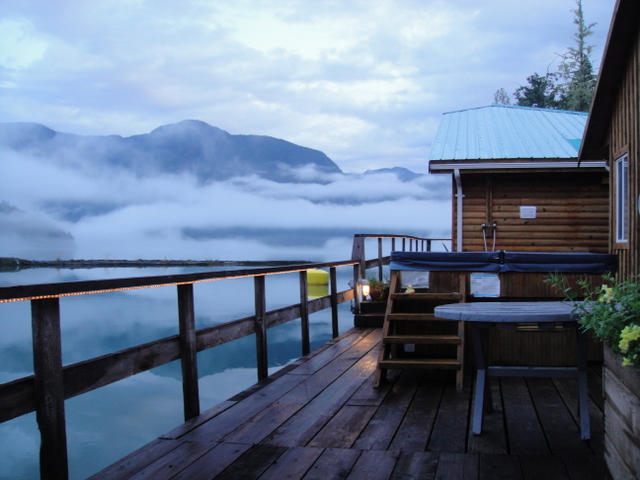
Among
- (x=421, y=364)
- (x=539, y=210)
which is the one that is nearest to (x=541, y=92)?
(x=539, y=210)

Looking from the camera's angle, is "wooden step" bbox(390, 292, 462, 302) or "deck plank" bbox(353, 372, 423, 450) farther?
"wooden step" bbox(390, 292, 462, 302)

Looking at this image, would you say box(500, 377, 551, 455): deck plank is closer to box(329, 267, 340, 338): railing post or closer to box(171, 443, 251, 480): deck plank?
box(171, 443, 251, 480): deck plank

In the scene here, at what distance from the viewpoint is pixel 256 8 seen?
1617cm

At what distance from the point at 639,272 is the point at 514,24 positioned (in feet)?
69.7

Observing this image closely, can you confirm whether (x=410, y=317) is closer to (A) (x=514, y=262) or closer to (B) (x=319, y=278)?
(A) (x=514, y=262)

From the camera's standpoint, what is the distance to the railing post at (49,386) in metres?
2.52

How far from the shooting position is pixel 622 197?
5805 millimetres

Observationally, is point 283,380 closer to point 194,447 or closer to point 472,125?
point 194,447

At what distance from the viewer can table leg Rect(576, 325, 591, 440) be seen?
3.27 m

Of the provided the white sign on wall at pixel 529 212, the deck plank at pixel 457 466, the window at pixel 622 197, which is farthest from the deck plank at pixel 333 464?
the white sign on wall at pixel 529 212

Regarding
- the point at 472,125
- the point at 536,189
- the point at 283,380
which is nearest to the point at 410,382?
the point at 283,380

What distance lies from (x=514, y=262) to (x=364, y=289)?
3.29m

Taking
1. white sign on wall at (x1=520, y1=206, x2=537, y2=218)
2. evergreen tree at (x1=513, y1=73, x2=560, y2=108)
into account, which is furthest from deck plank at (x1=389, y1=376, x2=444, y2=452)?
evergreen tree at (x1=513, y1=73, x2=560, y2=108)

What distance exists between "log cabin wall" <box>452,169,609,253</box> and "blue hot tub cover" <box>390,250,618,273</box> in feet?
12.9
